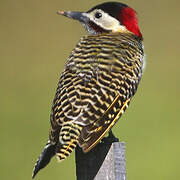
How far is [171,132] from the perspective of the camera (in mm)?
11188

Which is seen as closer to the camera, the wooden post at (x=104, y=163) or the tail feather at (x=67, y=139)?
the wooden post at (x=104, y=163)

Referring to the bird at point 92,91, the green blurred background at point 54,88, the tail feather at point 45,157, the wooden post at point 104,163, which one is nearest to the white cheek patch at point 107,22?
the bird at point 92,91

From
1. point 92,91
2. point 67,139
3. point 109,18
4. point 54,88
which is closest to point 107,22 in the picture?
point 109,18

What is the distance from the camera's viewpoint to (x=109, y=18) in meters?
7.24

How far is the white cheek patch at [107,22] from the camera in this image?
23.6 ft

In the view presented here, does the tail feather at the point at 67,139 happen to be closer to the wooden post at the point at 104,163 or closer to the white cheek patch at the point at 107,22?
the wooden post at the point at 104,163

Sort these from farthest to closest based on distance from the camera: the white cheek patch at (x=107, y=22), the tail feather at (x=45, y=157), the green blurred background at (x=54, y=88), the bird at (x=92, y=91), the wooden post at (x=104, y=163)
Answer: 1. the green blurred background at (x=54, y=88)
2. the white cheek patch at (x=107, y=22)
3. the bird at (x=92, y=91)
4. the tail feather at (x=45, y=157)
5. the wooden post at (x=104, y=163)

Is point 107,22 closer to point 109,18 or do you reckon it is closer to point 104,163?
point 109,18

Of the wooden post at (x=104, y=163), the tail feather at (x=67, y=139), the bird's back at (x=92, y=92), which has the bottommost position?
the wooden post at (x=104, y=163)

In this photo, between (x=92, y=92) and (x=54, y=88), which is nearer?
(x=92, y=92)

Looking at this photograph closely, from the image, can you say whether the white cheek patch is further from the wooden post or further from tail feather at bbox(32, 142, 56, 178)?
the wooden post

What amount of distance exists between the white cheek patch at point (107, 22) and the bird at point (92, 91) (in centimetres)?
13

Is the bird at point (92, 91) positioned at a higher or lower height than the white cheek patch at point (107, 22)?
lower

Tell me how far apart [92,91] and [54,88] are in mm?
6635
